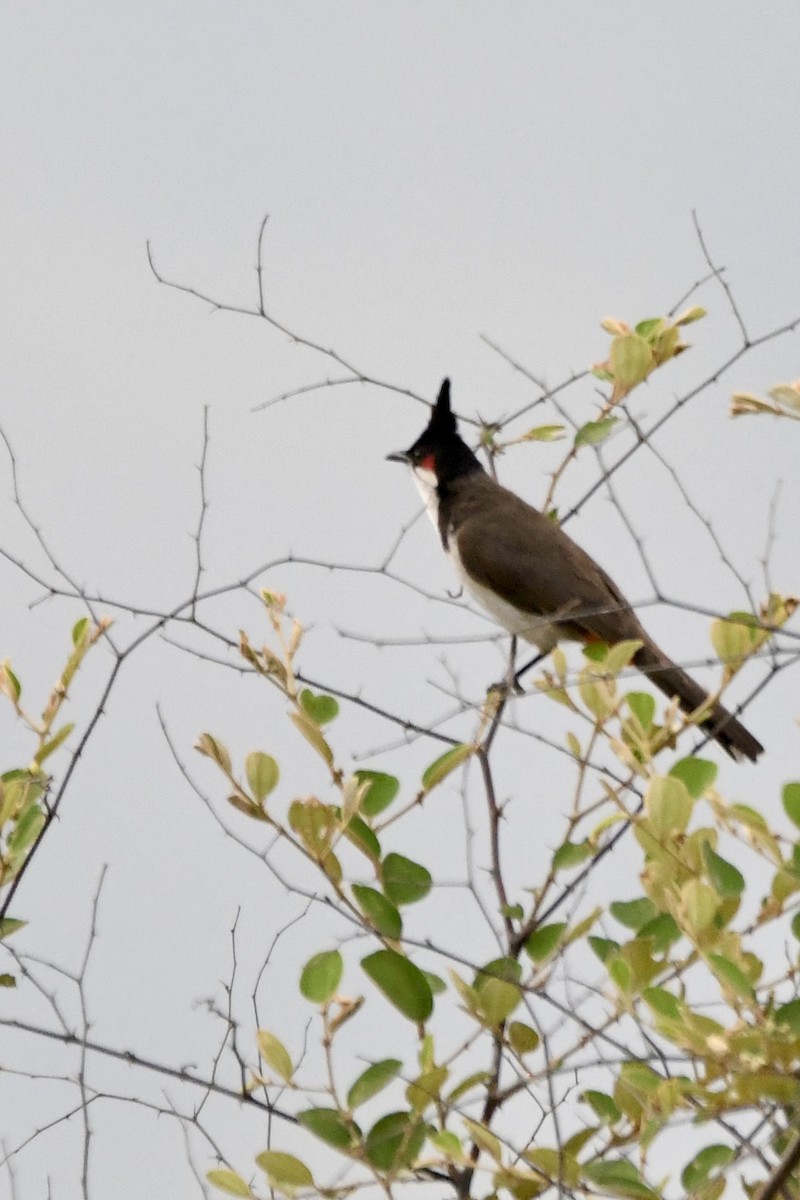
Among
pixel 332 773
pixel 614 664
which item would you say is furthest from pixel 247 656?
pixel 614 664

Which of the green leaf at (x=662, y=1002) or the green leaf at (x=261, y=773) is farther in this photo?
the green leaf at (x=261, y=773)

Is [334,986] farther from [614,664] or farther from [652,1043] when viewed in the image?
[614,664]

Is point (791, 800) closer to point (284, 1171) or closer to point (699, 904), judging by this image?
point (699, 904)

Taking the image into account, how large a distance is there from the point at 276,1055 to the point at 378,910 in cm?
20

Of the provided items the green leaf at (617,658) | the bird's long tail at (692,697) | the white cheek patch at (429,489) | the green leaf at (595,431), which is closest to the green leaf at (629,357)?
the green leaf at (595,431)

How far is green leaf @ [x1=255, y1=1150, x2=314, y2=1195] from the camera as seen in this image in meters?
1.79

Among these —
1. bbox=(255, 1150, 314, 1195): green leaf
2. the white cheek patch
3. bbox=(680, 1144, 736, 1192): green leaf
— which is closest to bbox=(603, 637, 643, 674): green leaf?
bbox=(680, 1144, 736, 1192): green leaf

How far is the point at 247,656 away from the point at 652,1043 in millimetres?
789

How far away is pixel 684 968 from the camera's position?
1938mm

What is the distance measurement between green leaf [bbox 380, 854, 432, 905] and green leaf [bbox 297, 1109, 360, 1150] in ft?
0.90

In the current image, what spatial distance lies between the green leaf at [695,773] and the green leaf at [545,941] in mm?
275

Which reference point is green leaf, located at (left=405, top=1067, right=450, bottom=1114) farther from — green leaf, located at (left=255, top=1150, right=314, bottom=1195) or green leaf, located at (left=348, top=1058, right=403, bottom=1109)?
green leaf, located at (left=255, top=1150, right=314, bottom=1195)

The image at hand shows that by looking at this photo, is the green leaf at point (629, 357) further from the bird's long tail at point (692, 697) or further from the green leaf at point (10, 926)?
the green leaf at point (10, 926)

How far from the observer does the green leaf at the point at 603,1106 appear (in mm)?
1873
